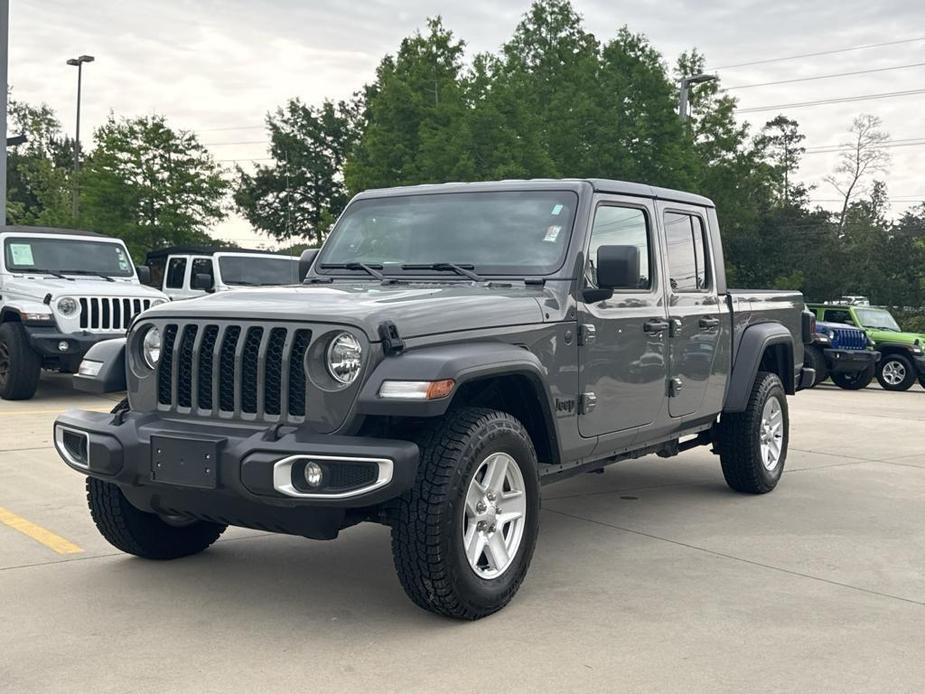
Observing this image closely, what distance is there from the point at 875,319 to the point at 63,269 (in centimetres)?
1501

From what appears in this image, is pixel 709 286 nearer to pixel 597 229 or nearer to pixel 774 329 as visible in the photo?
pixel 774 329

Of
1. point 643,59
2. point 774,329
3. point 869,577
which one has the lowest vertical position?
point 869,577

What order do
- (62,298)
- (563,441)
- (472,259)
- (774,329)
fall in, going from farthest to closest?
1. (62,298)
2. (774,329)
3. (472,259)
4. (563,441)

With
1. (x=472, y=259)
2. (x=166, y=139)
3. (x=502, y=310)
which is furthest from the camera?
(x=166, y=139)

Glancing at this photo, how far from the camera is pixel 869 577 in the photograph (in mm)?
5090

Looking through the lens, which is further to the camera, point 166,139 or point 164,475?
point 166,139

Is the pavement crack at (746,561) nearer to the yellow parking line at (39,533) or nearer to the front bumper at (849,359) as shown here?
the yellow parking line at (39,533)

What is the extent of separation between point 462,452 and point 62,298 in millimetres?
8971

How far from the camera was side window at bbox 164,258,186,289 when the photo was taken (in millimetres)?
17344

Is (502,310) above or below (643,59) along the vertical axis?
below

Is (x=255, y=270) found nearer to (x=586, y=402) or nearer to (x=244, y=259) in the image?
(x=244, y=259)

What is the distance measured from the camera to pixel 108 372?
15.4 ft

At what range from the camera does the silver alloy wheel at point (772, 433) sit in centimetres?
725

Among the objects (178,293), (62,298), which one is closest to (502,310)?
(62,298)
